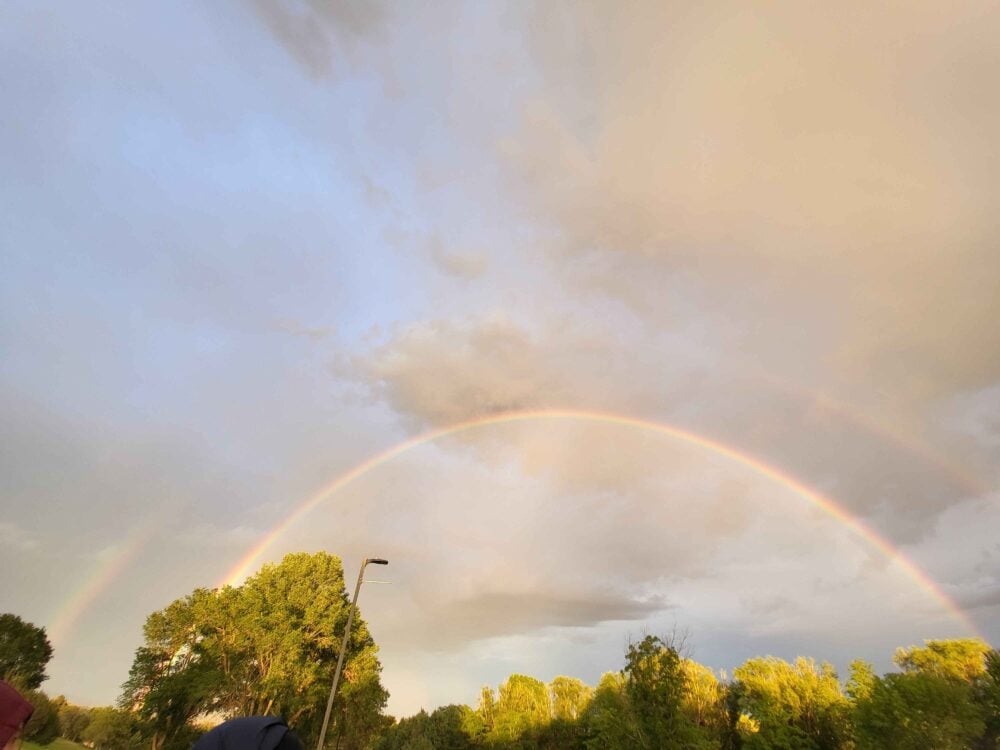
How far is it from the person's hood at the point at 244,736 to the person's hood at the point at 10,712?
814 mm

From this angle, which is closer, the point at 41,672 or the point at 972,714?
the point at 972,714

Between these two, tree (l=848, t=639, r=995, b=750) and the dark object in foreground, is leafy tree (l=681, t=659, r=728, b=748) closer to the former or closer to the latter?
tree (l=848, t=639, r=995, b=750)

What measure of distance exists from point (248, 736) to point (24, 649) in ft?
283

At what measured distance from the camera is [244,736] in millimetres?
2766

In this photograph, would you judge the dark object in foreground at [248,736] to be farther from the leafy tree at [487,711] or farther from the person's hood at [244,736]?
the leafy tree at [487,711]

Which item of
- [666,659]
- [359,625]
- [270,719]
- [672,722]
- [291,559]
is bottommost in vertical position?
[270,719]

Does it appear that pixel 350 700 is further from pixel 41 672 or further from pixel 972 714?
pixel 41 672

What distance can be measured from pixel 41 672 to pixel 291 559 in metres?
50.7

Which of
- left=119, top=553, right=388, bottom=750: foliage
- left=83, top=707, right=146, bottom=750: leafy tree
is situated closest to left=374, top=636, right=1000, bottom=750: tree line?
left=119, top=553, right=388, bottom=750: foliage

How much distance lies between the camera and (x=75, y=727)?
82.8m

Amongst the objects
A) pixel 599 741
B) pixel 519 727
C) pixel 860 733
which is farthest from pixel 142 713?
pixel 860 733

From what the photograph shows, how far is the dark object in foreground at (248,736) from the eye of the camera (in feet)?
8.98

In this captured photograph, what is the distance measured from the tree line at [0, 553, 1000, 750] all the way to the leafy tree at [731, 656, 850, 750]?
10cm

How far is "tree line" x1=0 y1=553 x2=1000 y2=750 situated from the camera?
112 ft
